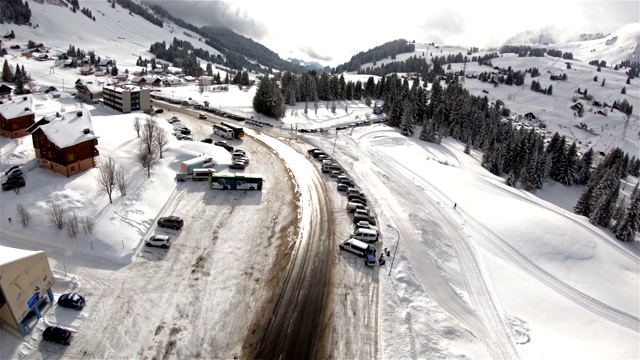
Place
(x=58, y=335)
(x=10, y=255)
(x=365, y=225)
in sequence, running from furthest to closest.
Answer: (x=365, y=225)
(x=10, y=255)
(x=58, y=335)

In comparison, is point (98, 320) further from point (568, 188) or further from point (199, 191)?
point (568, 188)

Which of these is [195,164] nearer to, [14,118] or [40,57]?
[14,118]

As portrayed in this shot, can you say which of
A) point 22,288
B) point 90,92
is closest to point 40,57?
point 90,92

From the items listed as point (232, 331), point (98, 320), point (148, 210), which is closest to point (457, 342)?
point (232, 331)

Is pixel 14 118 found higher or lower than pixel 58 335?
higher

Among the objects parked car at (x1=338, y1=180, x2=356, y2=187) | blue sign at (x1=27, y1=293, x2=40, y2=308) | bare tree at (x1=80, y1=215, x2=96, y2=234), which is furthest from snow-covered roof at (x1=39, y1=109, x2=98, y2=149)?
parked car at (x1=338, y1=180, x2=356, y2=187)

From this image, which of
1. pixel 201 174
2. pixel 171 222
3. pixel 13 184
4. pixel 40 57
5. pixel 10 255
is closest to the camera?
A: pixel 10 255
